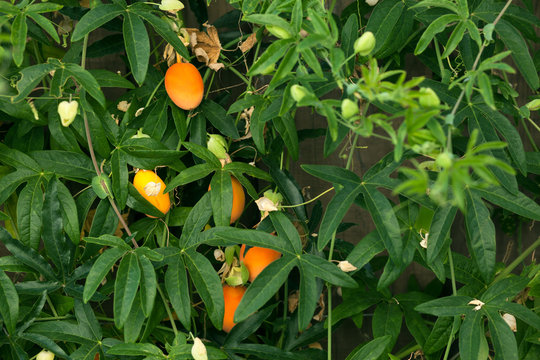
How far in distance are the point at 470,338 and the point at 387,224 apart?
292 millimetres

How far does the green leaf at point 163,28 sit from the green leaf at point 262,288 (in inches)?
19.4

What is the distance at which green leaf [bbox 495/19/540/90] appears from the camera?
1.23 meters

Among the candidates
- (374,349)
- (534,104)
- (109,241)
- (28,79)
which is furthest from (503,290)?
(28,79)

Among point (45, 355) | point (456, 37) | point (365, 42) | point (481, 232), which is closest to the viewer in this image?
point (365, 42)

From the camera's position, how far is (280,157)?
149 cm

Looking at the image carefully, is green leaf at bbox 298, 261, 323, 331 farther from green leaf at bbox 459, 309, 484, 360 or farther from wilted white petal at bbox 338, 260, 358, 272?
green leaf at bbox 459, 309, 484, 360

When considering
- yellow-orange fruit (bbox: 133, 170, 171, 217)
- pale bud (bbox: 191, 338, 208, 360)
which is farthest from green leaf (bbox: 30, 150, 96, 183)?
pale bud (bbox: 191, 338, 208, 360)

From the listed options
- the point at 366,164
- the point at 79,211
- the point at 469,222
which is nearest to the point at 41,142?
the point at 79,211

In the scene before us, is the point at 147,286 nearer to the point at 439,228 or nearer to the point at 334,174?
the point at 334,174

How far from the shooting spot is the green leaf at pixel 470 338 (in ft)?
3.91

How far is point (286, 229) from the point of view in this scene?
125 cm

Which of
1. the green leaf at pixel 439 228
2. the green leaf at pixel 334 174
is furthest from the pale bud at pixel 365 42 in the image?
the green leaf at pixel 439 228

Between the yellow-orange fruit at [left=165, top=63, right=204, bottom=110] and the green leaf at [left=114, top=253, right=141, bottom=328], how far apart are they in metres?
0.37

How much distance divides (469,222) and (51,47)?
3.57 feet
